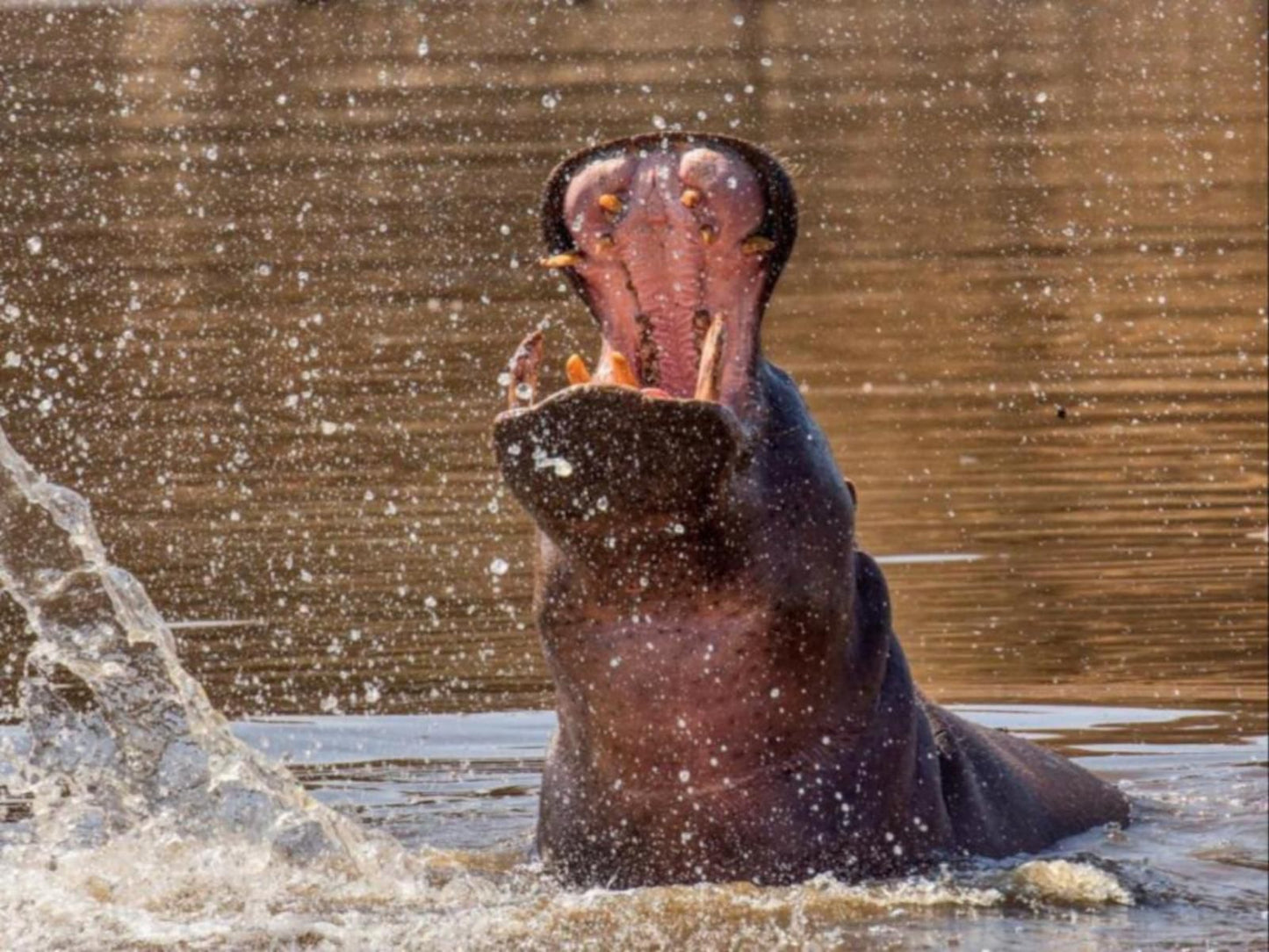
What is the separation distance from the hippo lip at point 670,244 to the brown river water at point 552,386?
77cm

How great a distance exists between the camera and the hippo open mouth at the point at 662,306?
5285 mm

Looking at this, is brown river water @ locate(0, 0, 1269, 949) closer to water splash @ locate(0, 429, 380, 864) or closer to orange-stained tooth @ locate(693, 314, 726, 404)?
water splash @ locate(0, 429, 380, 864)

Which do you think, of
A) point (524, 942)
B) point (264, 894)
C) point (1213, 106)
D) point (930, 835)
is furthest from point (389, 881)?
point (1213, 106)

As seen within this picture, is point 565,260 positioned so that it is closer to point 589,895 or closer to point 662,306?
point 662,306

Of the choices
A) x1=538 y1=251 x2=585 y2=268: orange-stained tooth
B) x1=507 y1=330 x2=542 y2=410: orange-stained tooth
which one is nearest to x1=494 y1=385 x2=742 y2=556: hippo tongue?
x1=507 y1=330 x2=542 y2=410: orange-stained tooth

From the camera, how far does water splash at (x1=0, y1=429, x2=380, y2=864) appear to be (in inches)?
268

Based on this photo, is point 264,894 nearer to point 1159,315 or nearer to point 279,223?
point 1159,315

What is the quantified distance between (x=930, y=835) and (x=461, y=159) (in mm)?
17523

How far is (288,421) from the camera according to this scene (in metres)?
13.5

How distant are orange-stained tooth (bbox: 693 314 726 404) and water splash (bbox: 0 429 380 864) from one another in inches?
67.7

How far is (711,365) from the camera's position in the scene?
532 cm

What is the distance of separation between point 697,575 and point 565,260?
591 millimetres

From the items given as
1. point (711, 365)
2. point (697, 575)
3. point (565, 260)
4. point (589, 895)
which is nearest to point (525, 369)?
point (565, 260)

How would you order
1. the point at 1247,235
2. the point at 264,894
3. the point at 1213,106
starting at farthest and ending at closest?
the point at 1213,106
the point at 1247,235
the point at 264,894
